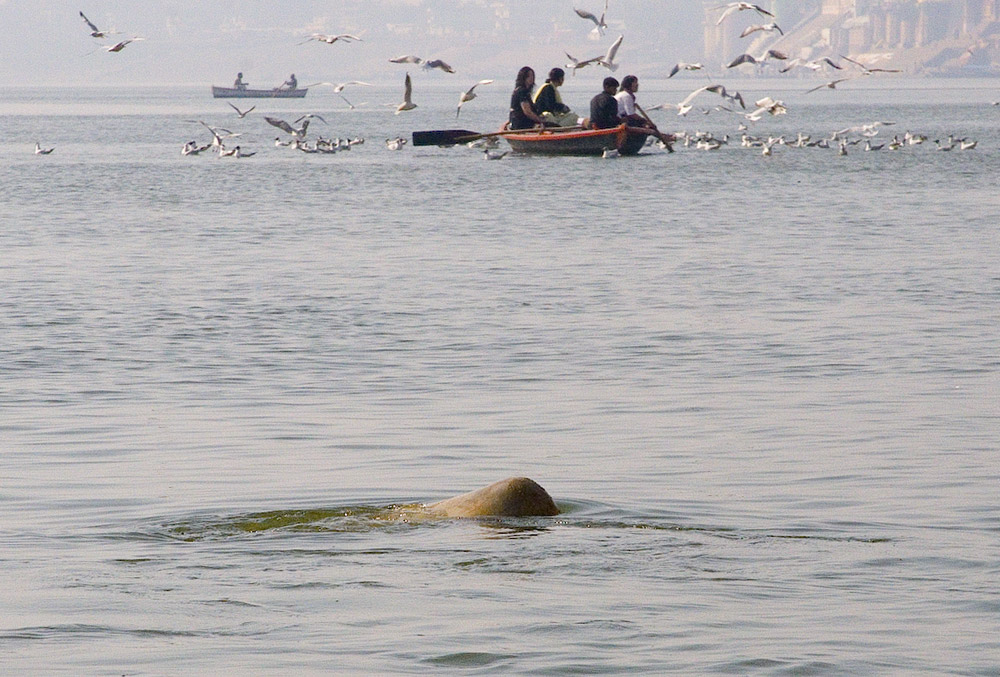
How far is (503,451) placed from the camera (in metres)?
12.3

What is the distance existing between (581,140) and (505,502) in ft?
119

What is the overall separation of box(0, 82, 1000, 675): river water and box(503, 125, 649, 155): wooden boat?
1613 cm

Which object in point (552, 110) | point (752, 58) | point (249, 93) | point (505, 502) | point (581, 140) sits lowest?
point (249, 93)

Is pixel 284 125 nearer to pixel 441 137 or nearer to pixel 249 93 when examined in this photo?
pixel 441 137

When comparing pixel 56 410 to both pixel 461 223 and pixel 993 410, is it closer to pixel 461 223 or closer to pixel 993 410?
pixel 993 410

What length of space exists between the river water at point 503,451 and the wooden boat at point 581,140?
16.1m

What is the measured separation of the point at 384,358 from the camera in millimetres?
16516

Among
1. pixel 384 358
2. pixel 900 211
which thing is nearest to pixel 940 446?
pixel 384 358

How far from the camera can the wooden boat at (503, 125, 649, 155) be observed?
45688 millimetres

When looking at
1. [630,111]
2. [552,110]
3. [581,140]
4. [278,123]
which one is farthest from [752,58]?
[278,123]

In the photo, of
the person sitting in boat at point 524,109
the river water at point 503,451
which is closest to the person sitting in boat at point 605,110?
the person sitting in boat at point 524,109

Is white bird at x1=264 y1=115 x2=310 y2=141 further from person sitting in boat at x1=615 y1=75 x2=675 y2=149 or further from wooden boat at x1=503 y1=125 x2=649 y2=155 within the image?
person sitting in boat at x1=615 y1=75 x2=675 y2=149

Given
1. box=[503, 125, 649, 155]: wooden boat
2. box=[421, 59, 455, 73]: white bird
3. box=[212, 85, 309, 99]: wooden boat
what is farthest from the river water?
box=[212, 85, 309, 99]: wooden boat

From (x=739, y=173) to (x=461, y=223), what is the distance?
627 inches
